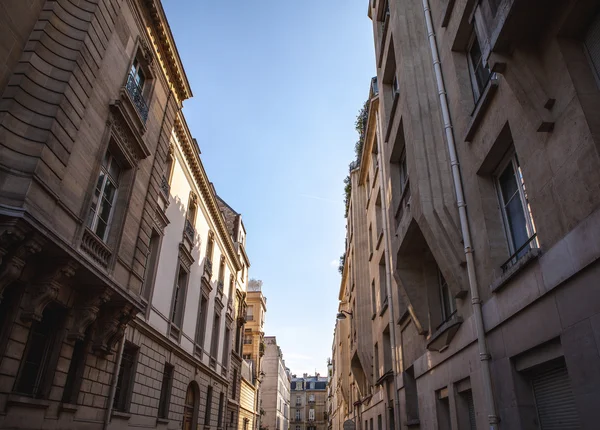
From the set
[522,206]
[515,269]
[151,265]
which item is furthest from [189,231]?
[515,269]

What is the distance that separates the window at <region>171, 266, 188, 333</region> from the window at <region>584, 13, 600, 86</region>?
16.1 m

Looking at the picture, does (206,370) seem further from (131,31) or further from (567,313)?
(567,313)

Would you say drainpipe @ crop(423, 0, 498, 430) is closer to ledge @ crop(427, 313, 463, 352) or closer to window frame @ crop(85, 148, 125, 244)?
ledge @ crop(427, 313, 463, 352)

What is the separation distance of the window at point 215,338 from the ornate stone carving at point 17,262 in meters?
18.0

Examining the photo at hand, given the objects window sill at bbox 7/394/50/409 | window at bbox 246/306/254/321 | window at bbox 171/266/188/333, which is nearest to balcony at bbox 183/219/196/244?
window at bbox 171/266/188/333

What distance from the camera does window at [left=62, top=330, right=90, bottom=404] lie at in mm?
9555

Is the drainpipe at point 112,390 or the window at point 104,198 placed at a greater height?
the window at point 104,198

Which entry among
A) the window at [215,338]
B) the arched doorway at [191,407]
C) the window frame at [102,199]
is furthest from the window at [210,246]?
the window frame at [102,199]

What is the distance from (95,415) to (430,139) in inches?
415


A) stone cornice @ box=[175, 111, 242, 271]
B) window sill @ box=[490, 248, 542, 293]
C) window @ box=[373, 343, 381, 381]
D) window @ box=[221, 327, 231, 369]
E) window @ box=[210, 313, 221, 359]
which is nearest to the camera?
window sill @ box=[490, 248, 542, 293]

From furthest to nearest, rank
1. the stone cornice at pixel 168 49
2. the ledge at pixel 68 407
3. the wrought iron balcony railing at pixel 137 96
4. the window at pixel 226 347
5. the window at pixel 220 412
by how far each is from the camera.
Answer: the window at pixel 226 347, the window at pixel 220 412, the stone cornice at pixel 168 49, the wrought iron balcony railing at pixel 137 96, the ledge at pixel 68 407

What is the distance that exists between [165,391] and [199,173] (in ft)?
32.8

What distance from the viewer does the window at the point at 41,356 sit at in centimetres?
825

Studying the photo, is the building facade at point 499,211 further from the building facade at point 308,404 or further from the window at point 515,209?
the building facade at point 308,404
